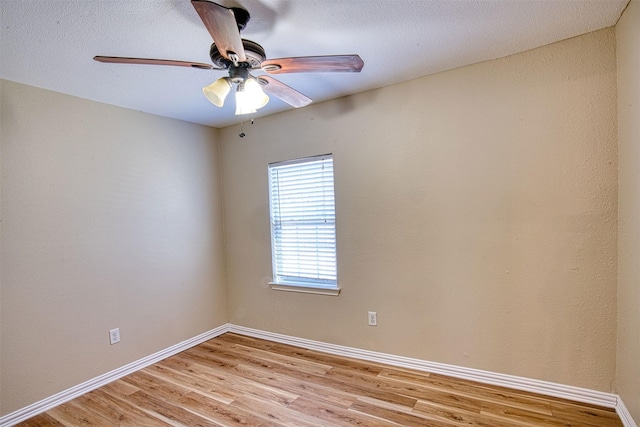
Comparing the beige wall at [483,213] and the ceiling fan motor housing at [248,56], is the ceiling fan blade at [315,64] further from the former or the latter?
the beige wall at [483,213]

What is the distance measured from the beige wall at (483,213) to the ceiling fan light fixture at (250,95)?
123cm

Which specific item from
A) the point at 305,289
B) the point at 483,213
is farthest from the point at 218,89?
the point at 305,289

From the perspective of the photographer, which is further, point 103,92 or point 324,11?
point 103,92

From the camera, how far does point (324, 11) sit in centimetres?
161

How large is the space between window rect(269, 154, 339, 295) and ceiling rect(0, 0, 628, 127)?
94 cm

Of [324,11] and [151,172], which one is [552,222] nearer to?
[324,11]

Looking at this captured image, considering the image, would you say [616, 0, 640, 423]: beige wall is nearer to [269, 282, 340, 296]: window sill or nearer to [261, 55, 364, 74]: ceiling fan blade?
[261, 55, 364, 74]: ceiling fan blade

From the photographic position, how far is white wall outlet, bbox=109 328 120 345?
266 centimetres

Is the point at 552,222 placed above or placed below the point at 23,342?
above

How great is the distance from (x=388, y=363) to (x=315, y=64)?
234 cm

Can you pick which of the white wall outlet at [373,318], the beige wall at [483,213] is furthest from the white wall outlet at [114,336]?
the white wall outlet at [373,318]

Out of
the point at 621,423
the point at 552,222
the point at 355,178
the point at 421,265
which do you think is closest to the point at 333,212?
the point at 355,178

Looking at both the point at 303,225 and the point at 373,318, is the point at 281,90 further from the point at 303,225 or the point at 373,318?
the point at 373,318

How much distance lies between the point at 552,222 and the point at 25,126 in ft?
11.9
